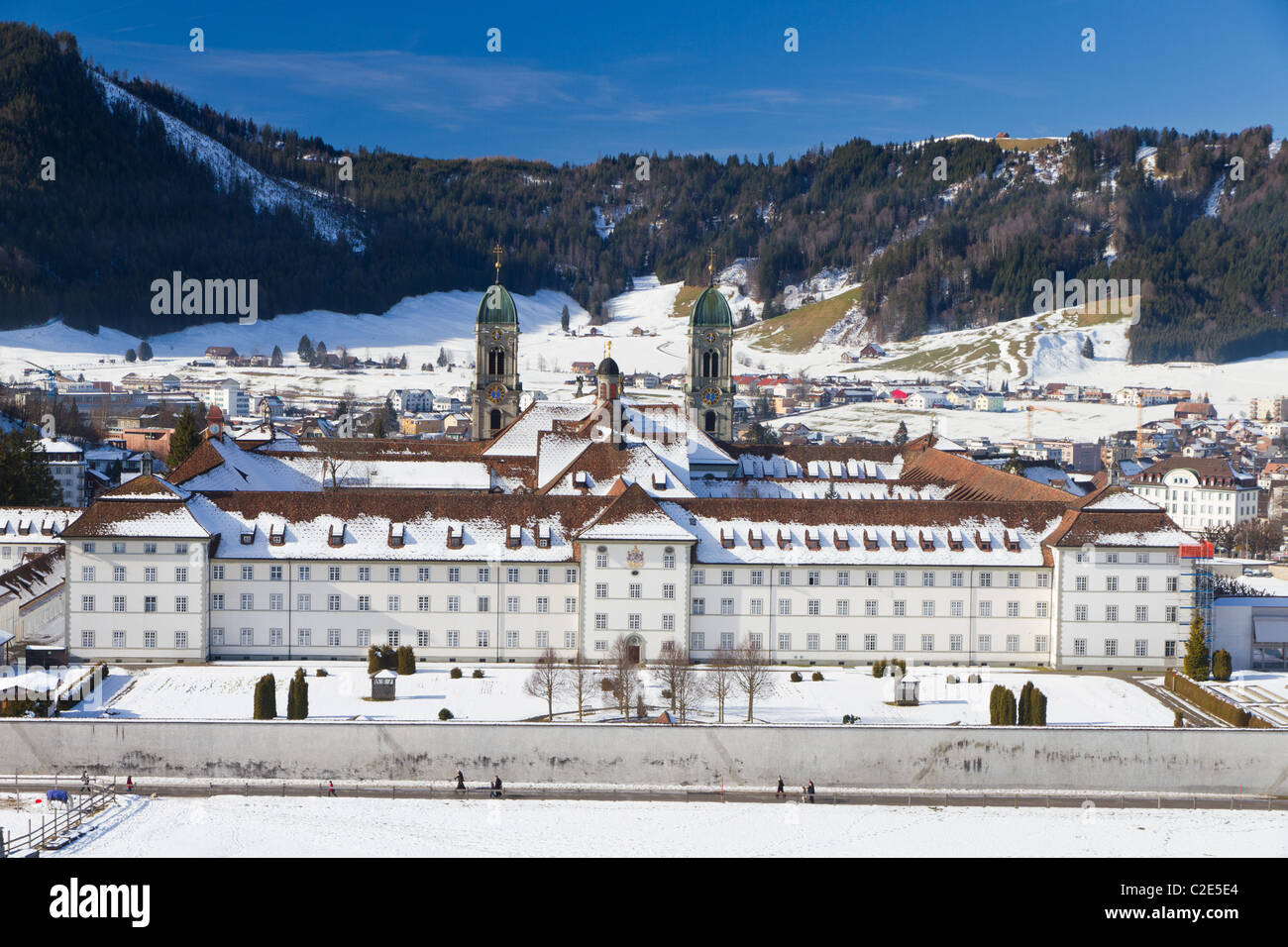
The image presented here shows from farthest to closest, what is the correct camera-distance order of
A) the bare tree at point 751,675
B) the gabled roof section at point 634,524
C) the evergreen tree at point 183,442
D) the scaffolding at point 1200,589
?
the evergreen tree at point 183,442 < the scaffolding at point 1200,589 < the gabled roof section at point 634,524 < the bare tree at point 751,675

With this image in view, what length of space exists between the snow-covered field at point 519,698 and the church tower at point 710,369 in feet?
166

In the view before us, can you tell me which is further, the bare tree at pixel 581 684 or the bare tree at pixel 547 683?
the bare tree at pixel 547 683

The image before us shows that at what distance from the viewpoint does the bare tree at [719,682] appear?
5931cm

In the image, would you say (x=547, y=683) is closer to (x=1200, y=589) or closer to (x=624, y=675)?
(x=624, y=675)

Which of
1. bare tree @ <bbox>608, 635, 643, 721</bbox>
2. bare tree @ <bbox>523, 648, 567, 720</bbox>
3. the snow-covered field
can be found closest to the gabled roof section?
bare tree @ <bbox>608, 635, 643, 721</bbox>

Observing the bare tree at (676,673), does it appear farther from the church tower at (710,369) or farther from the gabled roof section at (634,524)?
the church tower at (710,369)

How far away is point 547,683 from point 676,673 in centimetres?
524

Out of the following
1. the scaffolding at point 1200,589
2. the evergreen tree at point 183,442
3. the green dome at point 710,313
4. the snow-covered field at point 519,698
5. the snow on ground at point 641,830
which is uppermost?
the green dome at point 710,313

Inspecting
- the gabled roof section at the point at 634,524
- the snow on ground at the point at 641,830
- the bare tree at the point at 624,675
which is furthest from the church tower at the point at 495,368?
the snow on ground at the point at 641,830

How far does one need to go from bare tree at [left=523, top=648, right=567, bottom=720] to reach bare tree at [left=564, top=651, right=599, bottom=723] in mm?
372

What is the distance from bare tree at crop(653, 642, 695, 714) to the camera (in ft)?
198

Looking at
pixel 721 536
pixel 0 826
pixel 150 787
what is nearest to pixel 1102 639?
pixel 721 536

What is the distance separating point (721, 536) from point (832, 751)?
659 inches

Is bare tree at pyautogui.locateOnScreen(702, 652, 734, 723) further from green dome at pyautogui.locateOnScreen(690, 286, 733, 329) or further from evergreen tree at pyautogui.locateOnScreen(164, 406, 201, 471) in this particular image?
evergreen tree at pyautogui.locateOnScreen(164, 406, 201, 471)
